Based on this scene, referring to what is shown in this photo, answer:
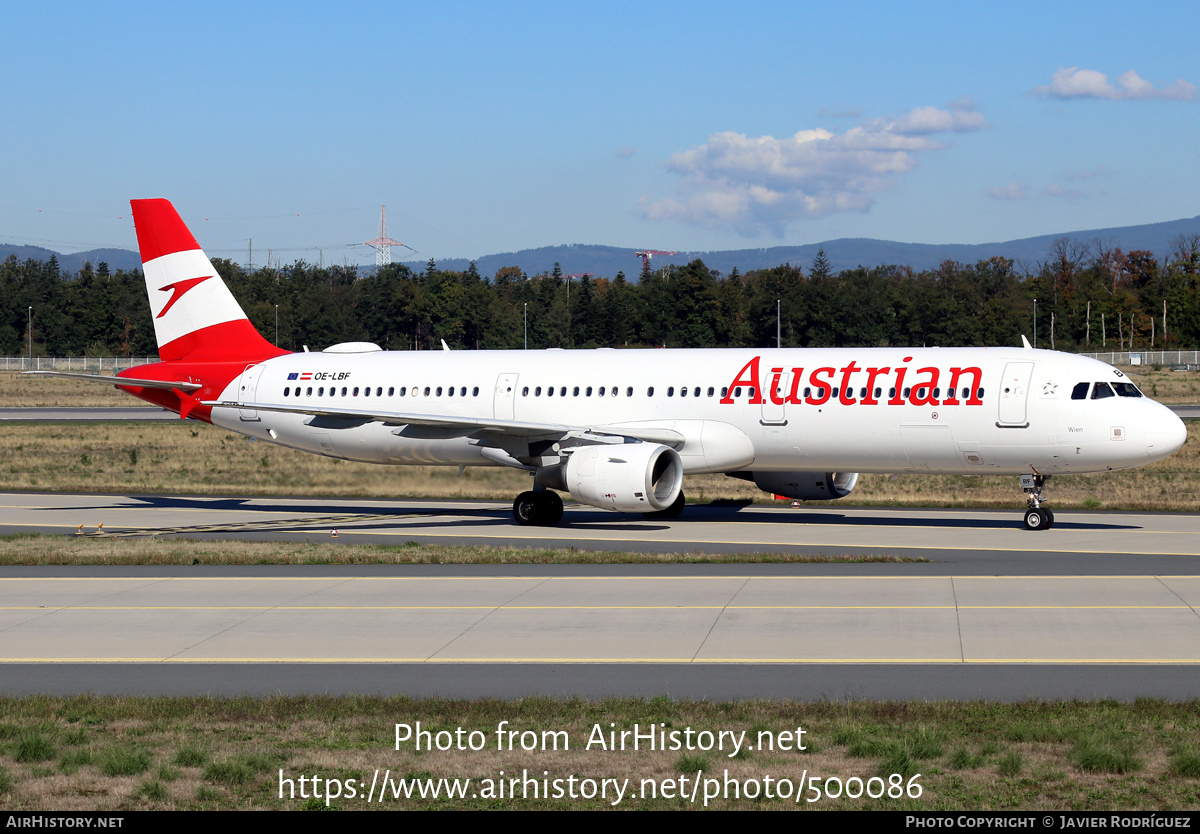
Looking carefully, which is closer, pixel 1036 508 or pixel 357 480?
pixel 1036 508

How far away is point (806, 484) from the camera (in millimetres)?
32750

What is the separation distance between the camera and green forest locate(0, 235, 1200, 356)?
12144 centimetres

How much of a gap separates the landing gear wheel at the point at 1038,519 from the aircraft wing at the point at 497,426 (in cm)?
797

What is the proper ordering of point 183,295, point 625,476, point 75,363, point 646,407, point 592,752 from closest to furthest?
point 592,752
point 625,476
point 646,407
point 183,295
point 75,363

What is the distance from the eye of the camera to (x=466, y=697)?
14086 millimetres

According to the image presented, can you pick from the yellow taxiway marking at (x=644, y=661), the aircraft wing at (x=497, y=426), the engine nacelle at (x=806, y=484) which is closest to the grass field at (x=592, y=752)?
the yellow taxiway marking at (x=644, y=661)

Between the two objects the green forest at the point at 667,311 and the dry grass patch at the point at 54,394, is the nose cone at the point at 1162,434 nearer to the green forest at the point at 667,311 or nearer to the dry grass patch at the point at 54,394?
the dry grass patch at the point at 54,394

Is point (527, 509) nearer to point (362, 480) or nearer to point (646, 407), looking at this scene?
point (646, 407)

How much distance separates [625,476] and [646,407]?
3.20 m

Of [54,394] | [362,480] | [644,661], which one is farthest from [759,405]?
[54,394]

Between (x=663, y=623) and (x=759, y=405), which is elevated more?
(x=759, y=405)

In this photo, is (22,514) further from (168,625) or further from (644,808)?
(644,808)

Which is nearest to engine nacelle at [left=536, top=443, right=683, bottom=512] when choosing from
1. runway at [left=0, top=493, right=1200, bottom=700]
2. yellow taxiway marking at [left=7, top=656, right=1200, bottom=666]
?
runway at [left=0, top=493, right=1200, bottom=700]

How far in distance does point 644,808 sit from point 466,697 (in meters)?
4.49
